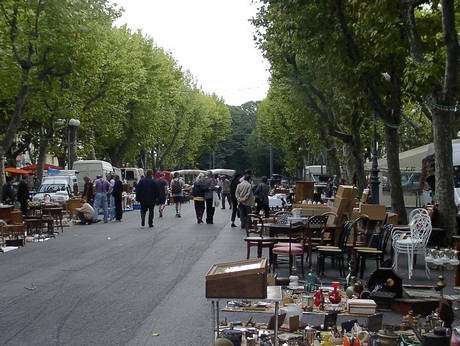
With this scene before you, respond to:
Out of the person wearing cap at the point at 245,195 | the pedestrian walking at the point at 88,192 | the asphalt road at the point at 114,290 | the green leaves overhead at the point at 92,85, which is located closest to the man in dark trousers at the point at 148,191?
the asphalt road at the point at 114,290

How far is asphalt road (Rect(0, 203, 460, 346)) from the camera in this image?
770 cm

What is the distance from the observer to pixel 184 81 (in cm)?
7362

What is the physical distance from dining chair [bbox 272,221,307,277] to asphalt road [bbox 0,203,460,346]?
4.63 ft

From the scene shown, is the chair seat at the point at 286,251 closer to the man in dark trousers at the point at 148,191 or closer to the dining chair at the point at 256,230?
the dining chair at the point at 256,230

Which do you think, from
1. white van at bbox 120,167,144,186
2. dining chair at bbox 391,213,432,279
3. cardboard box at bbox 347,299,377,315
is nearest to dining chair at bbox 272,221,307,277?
dining chair at bbox 391,213,432,279

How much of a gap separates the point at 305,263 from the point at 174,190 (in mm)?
13954

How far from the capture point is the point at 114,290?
10.5 m

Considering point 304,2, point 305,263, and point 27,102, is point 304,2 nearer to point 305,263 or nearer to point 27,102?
point 305,263

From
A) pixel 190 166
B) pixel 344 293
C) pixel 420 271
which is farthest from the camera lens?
pixel 190 166

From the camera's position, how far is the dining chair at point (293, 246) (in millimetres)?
11547

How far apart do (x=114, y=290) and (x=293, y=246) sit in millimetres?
3278

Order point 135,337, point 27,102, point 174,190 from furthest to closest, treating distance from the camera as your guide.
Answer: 1. point 27,102
2. point 174,190
3. point 135,337

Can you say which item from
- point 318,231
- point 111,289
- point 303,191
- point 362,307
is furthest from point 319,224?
point 303,191

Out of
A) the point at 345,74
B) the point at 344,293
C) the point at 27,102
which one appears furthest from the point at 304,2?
the point at 27,102
